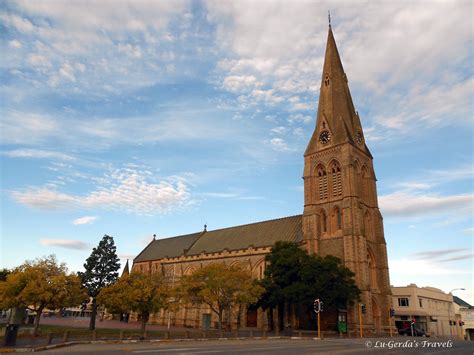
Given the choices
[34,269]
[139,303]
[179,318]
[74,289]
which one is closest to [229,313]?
[179,318]

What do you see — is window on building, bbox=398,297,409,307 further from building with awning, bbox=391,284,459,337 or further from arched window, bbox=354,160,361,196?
arched window, bbox=354,160,361,196

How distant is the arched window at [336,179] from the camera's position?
54.5 m

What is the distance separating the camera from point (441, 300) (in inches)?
2921

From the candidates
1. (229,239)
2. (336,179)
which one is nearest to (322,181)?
(336,179)

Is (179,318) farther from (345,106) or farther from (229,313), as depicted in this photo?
(345,106)

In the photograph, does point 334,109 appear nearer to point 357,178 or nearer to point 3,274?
point 357,178

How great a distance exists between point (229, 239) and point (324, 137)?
87.5 ft

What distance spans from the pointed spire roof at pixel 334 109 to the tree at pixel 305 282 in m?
19.5

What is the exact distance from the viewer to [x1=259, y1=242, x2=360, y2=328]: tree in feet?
141

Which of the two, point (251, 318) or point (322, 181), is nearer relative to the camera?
point (251, 318)

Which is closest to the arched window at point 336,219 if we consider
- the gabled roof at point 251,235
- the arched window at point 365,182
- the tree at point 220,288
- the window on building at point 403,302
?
the arched window at point 365,182

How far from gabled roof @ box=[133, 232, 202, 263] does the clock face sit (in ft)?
121

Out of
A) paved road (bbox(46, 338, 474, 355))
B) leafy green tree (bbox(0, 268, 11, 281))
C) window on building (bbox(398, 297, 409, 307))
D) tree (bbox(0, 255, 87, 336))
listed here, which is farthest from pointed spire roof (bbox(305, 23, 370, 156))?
leafy green tree (bbox(0, 268, 11, 281))

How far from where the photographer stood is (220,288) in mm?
43125
